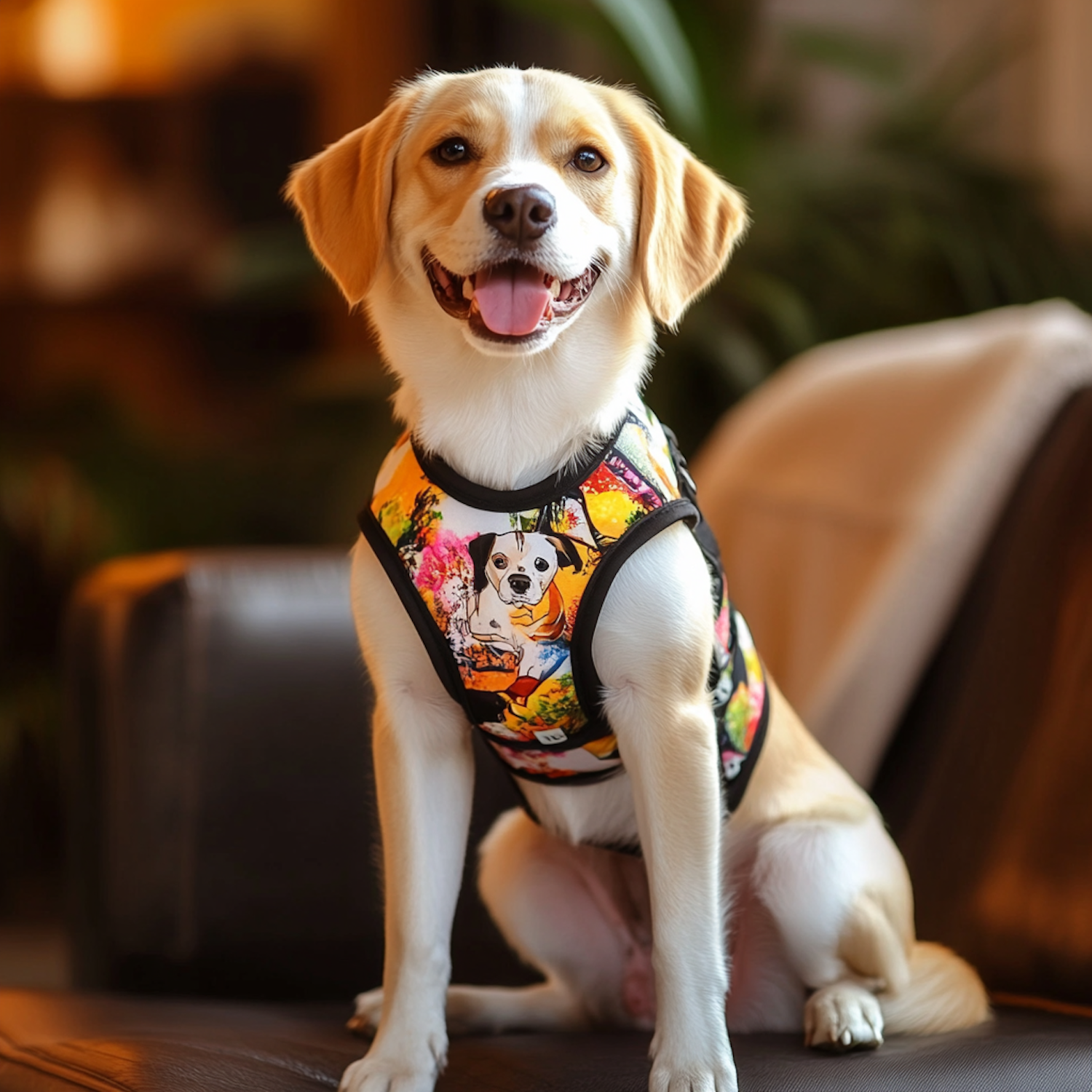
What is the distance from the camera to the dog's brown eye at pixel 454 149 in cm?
106

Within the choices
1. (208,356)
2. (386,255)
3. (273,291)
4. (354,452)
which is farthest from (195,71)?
(386,255)

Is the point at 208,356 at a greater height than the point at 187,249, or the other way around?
the point at 187,249

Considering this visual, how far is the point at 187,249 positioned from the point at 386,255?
2.77 meters

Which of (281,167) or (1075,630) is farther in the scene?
(281,167)

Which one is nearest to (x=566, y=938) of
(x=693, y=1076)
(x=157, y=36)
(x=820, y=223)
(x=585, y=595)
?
(x=693, y=1076)

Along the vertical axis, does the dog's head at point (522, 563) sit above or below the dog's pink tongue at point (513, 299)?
below

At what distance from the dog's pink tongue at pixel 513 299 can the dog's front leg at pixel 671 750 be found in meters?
0.19

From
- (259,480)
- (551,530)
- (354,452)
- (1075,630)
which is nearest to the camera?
(551,530)

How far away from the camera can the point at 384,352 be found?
3.69 ft

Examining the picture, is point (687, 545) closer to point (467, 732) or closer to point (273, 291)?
point (467, 732)

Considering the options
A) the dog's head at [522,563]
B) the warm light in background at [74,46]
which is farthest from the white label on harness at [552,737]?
the warm light in background at [74,46]

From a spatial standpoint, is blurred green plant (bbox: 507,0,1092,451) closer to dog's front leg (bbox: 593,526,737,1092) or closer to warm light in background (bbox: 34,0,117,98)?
dog's front leg (bbox: 593,526,737,1092)

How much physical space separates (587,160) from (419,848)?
21.9 inches

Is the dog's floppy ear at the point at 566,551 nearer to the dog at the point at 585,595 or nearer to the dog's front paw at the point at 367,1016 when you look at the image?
the dog at the point at 585,595
